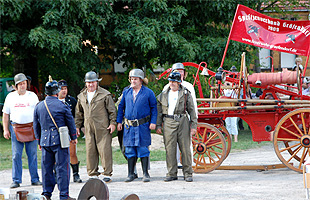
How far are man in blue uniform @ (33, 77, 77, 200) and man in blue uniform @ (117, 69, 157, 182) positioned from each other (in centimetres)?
152

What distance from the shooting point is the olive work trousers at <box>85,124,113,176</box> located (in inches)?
336

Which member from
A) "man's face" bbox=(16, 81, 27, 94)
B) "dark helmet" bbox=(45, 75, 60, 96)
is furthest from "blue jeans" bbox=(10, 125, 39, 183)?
"dark helmet" bbox=(45, 75, 60, 96)

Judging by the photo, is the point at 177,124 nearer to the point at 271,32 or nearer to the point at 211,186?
the point at 211,186

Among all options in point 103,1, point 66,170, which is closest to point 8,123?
point 66,170

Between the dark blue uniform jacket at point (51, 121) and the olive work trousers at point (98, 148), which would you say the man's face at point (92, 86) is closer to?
the olive work trousers at point (98, 148)

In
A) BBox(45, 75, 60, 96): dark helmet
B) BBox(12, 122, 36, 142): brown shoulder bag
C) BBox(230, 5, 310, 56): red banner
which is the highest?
BBox(230, 5, 310, 56): red banner

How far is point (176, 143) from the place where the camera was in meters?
8.53

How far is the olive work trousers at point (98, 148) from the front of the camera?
28.0 ft

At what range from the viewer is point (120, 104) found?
8.68 meters

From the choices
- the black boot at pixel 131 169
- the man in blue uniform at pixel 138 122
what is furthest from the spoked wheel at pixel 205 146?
the black boot at pixel 131 169

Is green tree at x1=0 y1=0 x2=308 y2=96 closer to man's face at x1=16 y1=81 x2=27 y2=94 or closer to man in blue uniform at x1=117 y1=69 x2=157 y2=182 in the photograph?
man's face at x1=16 y1=81 x2=27 y2=94

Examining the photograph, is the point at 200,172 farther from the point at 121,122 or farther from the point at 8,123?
the point at 8,123

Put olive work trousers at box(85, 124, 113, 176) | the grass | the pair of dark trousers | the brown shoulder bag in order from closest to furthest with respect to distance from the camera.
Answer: the pair of dark trousers → the brown shoulder bag → olive work trousers at box(85, 124, 113, 176) → the grass

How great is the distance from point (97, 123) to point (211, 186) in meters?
2.18
